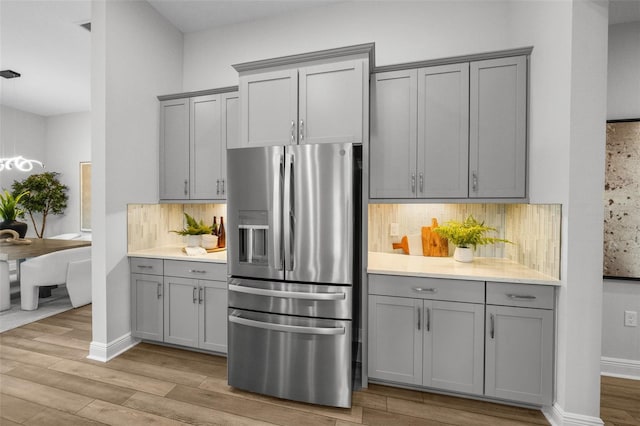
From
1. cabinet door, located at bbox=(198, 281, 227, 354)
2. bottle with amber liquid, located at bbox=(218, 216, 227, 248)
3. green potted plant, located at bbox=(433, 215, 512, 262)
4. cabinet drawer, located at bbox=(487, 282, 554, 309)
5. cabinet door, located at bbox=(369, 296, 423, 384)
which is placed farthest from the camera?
bottle with amber liquid, located at bbox=(218, 216, 227, 248)

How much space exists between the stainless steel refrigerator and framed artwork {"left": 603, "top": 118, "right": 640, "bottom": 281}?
2.04 m

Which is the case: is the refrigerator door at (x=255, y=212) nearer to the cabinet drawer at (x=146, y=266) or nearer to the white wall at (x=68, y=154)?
the cabinet drawer at (x=146, y=266)

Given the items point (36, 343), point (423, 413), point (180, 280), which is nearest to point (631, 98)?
point (423, 413)

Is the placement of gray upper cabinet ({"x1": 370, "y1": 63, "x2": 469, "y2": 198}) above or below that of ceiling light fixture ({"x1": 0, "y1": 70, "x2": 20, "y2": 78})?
below

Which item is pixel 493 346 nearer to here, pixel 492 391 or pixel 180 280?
pixel 492 391

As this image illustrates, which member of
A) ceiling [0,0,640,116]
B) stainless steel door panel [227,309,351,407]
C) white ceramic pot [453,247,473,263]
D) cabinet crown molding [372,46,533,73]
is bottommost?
stainless steel door panel [227,309,351,407]

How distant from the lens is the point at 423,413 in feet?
6.62

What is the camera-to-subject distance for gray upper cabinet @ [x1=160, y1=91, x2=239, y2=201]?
2941 millimetres

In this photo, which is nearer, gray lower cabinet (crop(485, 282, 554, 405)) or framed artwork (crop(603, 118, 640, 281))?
gray lower cabinet (crop(485, 282, 554, 405))

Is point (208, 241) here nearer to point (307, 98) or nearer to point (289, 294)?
point (289, 294)

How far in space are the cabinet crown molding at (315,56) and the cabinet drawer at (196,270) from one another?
63.2 inches

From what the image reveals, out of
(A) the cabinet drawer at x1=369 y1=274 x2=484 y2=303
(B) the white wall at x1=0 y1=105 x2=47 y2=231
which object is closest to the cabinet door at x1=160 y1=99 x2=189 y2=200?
(A) the cabinet drawer at x1=369 y1=274 x2=484 y2=303

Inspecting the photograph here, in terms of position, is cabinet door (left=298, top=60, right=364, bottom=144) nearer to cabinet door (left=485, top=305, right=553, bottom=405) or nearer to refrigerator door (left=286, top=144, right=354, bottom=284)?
refrigerator door (left=286, top=144, right=354, bottom=284)

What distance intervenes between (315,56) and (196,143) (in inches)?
56.7
